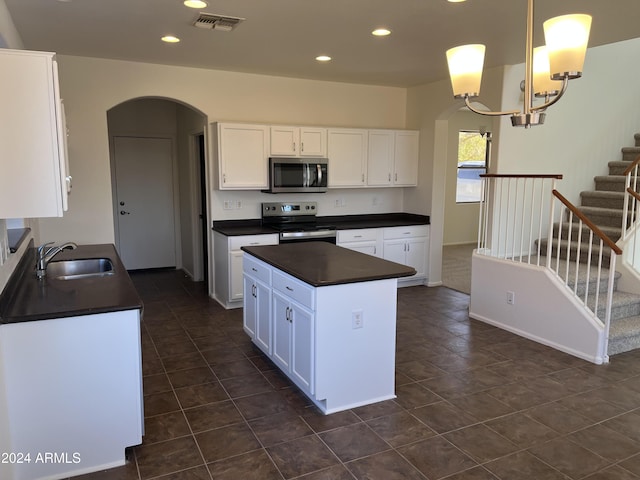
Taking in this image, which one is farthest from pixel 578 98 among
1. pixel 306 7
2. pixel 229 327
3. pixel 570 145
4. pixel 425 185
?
pixel 229 327

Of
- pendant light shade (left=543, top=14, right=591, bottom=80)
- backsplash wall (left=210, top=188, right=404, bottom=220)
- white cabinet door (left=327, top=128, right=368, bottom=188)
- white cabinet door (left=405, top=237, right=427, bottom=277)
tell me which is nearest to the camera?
pendant light shade (left=543, top=14, right=591, bottom=80)

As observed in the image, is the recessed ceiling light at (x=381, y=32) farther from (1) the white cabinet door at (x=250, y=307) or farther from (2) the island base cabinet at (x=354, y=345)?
(1) the white cabinet door at (x=250, y=307)

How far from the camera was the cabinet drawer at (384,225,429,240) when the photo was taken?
6145 millimetres

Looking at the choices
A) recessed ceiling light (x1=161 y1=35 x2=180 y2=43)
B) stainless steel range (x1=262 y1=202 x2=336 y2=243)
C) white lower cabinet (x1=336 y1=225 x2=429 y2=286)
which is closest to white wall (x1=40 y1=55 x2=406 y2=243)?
stainless steel range (x1=262 y1=202 x2=336 y2=243)

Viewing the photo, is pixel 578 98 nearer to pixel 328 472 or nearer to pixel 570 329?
pixel 570 329

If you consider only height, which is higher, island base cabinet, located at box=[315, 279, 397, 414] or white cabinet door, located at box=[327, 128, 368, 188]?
white cabinet door, located at box=[327, 128, 368, 188]

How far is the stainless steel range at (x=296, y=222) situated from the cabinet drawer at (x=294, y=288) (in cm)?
195

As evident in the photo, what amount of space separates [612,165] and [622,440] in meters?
4.27

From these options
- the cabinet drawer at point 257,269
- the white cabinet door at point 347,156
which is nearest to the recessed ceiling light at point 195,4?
the cabinet drawer at point 257,269

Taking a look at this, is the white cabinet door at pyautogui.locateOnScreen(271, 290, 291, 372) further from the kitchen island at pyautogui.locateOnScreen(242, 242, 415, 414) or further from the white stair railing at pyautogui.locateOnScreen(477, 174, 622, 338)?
the white stair railing at pyautogui.locateOnScreen(477, 174, 622, 338)

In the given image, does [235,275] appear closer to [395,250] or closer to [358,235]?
[358,235]

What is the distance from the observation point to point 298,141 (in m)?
5.71

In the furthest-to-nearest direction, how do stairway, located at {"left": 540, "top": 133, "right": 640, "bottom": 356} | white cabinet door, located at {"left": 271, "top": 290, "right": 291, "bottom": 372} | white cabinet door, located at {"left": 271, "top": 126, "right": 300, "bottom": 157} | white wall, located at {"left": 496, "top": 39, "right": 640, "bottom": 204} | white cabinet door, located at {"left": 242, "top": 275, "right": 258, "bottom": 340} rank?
white cabinet door, located at {"left": 271, "top": 126, "right": 300, "bottom": 157} < white wall, located at {"left": 496, "top": 39, "right": 640, "bottom": 204} < stairway, located at {"left": 540, "top": 133, "right": 640, "bottom": 356} < white cabinet door, located at {"left": 242, "top": 275, "right": 258, "bottom": 340} < white cabinet door, located at {"left": 271, "top": 290, "right": 291, "bottom": 372}

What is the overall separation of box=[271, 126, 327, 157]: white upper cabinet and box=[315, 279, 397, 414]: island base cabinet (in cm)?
291
